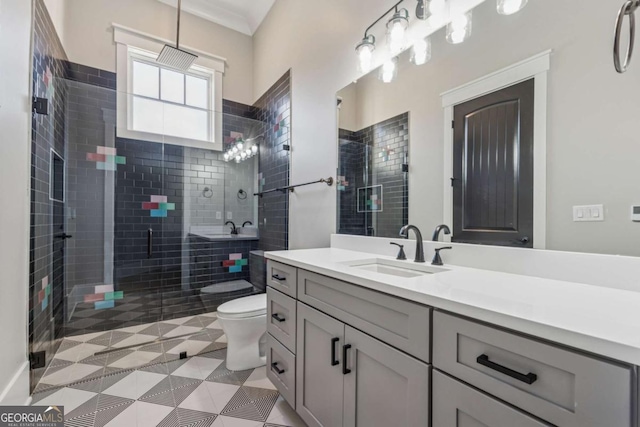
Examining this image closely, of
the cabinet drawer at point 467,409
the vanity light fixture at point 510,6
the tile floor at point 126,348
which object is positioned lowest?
the tile floor at point 126,348

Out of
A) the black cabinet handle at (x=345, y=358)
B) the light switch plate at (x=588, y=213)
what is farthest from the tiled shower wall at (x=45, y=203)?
the light switch plate at (x=588, y=213)

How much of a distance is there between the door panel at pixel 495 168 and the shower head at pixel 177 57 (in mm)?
2652

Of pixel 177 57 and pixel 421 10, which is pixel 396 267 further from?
pixel 177 57

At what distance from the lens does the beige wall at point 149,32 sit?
2.73 metres

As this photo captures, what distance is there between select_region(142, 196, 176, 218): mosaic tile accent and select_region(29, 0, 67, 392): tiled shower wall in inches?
26.0

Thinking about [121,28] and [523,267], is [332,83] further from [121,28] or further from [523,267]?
[121,28]

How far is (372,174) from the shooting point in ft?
6.14

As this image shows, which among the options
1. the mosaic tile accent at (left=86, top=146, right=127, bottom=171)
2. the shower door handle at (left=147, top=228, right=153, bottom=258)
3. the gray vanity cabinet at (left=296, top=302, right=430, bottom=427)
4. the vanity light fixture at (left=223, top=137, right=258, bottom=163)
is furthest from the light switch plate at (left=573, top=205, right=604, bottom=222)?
the mosaic tile accent at (left=86, top=146, right=127, bottom=171)

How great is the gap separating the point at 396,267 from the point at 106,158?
273cm

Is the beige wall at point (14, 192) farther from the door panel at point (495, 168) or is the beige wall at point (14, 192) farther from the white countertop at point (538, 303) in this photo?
the door panel at point (495, 168)

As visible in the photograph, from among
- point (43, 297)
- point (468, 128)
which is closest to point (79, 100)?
point (43, 297)

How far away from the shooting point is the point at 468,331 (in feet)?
2.30

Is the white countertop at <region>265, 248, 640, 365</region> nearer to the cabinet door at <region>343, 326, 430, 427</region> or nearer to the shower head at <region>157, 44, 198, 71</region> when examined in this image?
the cabinet door at <region>343, 326, 430, 427</region>

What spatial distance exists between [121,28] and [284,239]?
8.92 feet
